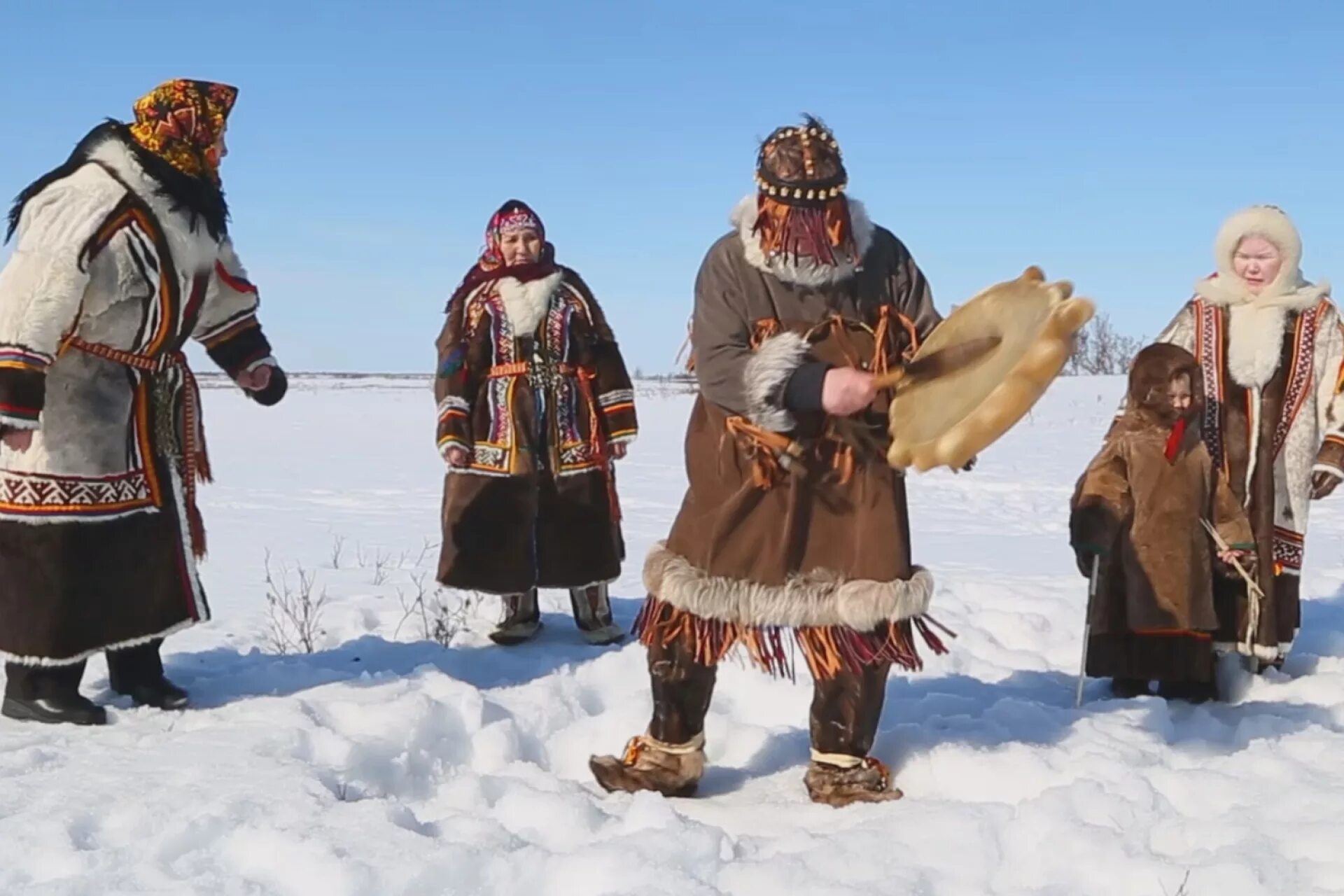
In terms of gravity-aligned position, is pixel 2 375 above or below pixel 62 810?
above

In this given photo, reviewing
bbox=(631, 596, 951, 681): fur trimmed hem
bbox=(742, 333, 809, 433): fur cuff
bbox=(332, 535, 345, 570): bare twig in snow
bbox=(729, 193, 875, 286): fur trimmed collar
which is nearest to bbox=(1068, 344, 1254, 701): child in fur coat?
bbox=(631, 596, 951, 681): fur trimmed hem

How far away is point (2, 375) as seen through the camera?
10.7 ft

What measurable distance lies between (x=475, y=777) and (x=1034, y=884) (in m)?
1.42

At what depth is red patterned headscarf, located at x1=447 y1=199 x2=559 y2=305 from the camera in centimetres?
493

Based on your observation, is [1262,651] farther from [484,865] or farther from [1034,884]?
[484,865]

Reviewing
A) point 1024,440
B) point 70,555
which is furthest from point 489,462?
point 1024,440

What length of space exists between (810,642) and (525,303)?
7.55 ft

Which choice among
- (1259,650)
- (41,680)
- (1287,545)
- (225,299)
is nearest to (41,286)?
(225,299)

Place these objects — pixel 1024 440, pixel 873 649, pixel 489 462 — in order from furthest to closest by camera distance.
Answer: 1. pixel 1024 440
2. pixel 489 462
3. pixel 873 649

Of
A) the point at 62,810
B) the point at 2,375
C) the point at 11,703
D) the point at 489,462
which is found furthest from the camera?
the point at 489,462

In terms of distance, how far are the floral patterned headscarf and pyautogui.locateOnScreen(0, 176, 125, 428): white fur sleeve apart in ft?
0.92

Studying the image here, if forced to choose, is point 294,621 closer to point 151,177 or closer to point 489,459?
point 489,459

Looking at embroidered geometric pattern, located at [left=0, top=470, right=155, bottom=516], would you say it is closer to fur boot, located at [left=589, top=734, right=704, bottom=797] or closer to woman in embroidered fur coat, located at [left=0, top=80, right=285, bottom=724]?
woman in embroidered fur coat, located at [left=0, top=80, right=285, bottom=724]

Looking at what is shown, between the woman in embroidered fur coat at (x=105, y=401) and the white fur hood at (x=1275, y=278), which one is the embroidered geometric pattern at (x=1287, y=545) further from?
the woman in embroidered fur coat at (x=105, y=401)
